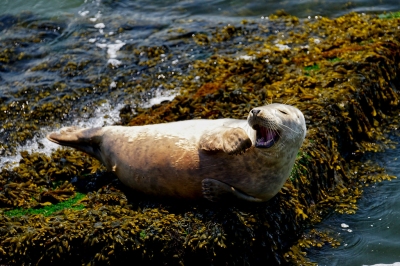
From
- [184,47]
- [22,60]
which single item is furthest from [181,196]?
[22,60]

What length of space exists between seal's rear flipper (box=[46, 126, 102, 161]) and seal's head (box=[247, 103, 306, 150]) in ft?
5.98

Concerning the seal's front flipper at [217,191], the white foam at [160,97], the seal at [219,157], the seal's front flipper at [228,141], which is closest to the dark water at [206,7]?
the white foam at [160,97]

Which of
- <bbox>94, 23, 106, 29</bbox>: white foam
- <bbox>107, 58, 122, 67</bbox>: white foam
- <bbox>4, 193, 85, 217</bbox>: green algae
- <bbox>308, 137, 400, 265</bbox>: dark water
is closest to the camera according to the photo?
<bbox>308, 137, 400, 265</bbox>: dark water

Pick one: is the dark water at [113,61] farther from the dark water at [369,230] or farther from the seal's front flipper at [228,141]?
the seal's front flipper at [228,141]

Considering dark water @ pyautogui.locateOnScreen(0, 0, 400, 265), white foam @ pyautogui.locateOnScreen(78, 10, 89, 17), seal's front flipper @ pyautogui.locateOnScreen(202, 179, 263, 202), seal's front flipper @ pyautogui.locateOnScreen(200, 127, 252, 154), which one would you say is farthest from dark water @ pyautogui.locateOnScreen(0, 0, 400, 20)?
seal's front flipper @ pyautogui.locateOnScreen(202, 179, 263, 202)

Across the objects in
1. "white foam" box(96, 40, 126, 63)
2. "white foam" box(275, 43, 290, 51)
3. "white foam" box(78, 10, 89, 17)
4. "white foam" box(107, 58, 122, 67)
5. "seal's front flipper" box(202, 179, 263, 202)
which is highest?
"seal's front flipper" box(202, 179, 263, 202)

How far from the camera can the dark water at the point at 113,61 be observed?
5.75m

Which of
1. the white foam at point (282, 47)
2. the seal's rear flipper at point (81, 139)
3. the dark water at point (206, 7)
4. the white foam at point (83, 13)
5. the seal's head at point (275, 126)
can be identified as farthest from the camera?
the white foam at point (83, 13)

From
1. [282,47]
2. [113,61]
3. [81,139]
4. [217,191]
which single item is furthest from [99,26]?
[217,191]

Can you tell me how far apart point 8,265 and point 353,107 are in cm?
390

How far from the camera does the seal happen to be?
16.0 feet

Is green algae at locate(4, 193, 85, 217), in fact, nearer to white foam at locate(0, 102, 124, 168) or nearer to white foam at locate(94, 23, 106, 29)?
white foam at locate(0, 102, 124, 168)

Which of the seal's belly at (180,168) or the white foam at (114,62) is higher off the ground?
the seal's belly at (180,168)

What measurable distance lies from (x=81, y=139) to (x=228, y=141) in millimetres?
1952
